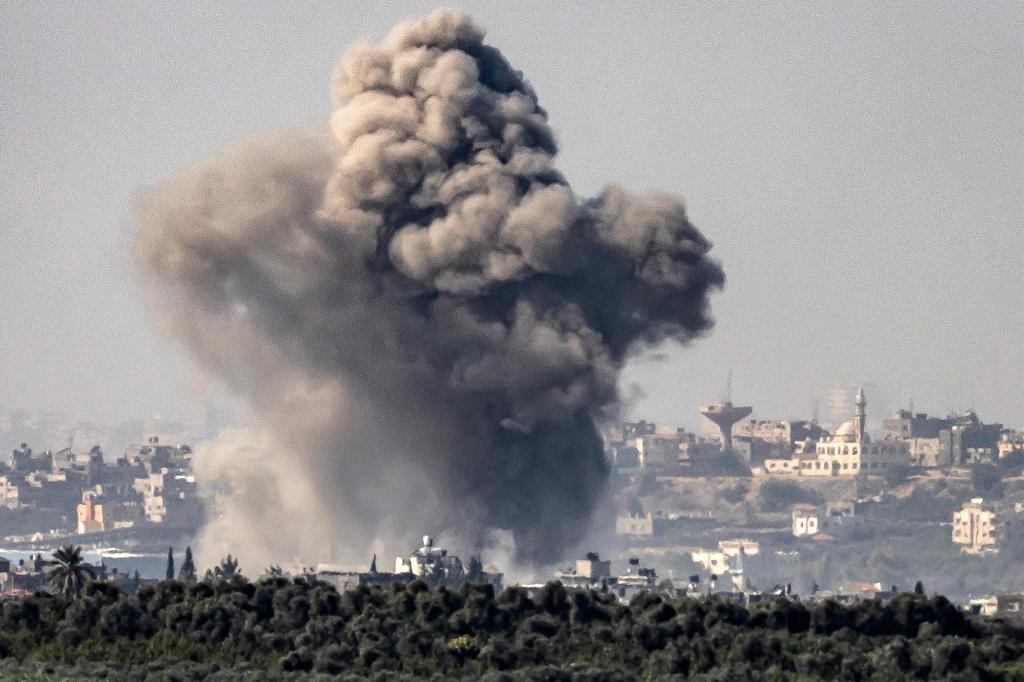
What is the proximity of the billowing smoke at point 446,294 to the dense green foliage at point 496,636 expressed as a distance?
36.1 m

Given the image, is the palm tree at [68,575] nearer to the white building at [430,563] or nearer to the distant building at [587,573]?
the white building at [430,563]

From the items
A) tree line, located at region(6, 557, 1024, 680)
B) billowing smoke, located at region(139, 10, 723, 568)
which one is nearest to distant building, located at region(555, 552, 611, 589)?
billowing smoke, located at region(139, 10, 723, 568)

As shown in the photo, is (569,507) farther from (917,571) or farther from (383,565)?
(917,571)

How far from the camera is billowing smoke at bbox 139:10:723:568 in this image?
375 ft

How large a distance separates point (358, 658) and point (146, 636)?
6.31 meters

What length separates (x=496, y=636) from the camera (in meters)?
73.4

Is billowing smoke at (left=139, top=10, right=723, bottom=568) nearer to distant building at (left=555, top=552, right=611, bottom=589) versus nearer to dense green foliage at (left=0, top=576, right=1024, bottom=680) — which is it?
distant building at (left=555, top=552, right=611, bottom=589)

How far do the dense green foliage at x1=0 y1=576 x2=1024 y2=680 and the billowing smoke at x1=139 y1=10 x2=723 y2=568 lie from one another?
118 ft

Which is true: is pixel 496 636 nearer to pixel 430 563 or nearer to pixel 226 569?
pixel 430 563

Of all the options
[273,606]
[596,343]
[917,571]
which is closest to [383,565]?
[596,343]

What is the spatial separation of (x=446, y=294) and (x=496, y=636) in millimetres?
43477

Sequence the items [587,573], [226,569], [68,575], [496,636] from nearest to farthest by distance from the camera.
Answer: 1. [496,636]
2. [68,575]
3. [226,569]
4. [587,573]

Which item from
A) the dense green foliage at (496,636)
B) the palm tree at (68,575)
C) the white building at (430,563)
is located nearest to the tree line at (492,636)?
the dense green foliage at (496,636)

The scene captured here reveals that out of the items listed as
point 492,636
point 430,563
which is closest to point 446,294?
point 430,563
